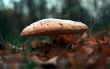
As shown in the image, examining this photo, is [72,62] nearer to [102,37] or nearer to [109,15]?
[102,37]

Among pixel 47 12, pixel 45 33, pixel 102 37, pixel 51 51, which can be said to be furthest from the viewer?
pixel 47 12

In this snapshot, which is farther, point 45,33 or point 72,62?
point 45,33

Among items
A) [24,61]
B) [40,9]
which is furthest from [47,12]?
[24,61]

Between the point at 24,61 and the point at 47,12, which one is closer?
the point at 24,61

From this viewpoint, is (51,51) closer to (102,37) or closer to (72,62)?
(102,37)

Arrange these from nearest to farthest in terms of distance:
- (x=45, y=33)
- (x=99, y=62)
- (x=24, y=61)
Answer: (x=99, y=62) < (x=24, y=61) < (x=45, y=33)

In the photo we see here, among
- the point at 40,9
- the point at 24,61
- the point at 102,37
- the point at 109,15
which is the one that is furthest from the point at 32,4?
the point at 24,61

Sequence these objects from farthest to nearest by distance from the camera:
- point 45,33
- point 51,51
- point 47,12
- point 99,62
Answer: point 47,12, point 45,33, point 51,51, point 99,62

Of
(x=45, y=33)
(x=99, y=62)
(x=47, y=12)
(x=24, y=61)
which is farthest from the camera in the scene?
(x=47, y=12)

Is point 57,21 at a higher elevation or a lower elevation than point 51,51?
higher
